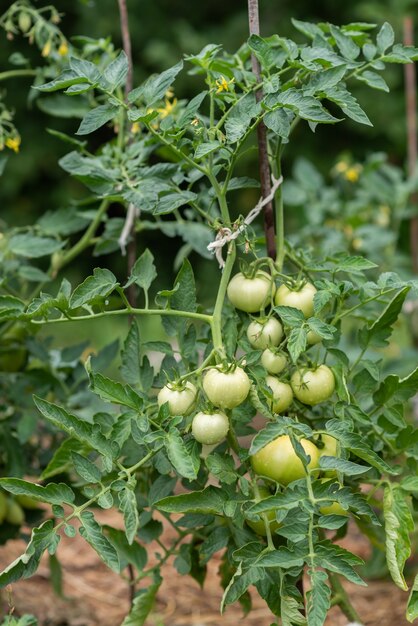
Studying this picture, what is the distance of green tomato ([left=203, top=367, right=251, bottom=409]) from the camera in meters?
0.95

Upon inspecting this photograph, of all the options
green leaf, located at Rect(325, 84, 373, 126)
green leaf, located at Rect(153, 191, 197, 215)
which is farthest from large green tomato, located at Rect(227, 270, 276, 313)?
green leaf, located at Rect(325, 84, 373, 126)

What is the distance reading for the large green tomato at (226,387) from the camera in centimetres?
95

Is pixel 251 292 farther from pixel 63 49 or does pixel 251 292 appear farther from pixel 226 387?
pixel 63 49


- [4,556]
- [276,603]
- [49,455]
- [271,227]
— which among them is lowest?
[4,556]

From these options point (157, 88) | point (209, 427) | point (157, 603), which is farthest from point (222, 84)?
point (157, 603)

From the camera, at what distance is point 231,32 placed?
4340 millimetres

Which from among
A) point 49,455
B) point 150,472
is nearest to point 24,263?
point 49,455

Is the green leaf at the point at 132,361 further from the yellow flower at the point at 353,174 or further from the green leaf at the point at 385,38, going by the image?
the yellow flower at the point at 353,174

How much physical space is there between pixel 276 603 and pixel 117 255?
381 cm

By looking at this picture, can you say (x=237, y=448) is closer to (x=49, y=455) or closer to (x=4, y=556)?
(x=49, y=455)

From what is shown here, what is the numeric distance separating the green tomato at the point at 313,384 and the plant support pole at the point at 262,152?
18cm

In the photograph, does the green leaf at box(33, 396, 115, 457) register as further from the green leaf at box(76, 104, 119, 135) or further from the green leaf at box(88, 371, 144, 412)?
the green leaf at box(76, 104, 119, 135)

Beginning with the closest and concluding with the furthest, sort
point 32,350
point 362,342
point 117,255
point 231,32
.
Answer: point 362,342
point 32,350
point 231,32
point 117,255

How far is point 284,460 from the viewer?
101 cm
